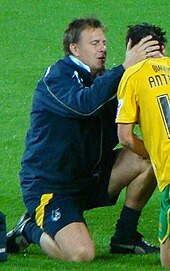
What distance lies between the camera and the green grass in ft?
22.8

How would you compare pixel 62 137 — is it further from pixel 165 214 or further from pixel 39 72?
pixel 39 72

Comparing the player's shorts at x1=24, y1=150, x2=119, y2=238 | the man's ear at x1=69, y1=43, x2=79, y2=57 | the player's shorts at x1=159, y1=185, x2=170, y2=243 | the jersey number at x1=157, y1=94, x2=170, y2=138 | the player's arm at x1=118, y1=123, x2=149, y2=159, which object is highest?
the man's ear at x1=69, y1=43, x2=79, y2=57

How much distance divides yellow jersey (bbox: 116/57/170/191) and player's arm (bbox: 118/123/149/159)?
0.16 feet

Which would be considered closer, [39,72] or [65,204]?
[65,204]

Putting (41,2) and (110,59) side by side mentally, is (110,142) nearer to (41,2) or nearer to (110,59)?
(110,59)

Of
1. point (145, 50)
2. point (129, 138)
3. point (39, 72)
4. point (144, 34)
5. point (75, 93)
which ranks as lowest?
point (129, 138)

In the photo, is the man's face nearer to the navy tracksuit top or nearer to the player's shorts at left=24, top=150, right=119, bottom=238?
the navy tracksuit top

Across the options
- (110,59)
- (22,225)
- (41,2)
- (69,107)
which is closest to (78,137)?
(69,107)

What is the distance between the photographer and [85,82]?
282 inches

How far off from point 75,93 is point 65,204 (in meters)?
0.76

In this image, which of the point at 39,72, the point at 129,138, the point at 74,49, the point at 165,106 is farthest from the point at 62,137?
the point at 39,72

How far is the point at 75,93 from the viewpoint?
6883 millimetres

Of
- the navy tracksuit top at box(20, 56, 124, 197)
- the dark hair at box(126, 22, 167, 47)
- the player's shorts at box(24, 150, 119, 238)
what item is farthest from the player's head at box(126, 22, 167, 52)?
the player's shorts at box(24, 150, 119, 238)

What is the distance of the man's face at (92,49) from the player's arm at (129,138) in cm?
80
